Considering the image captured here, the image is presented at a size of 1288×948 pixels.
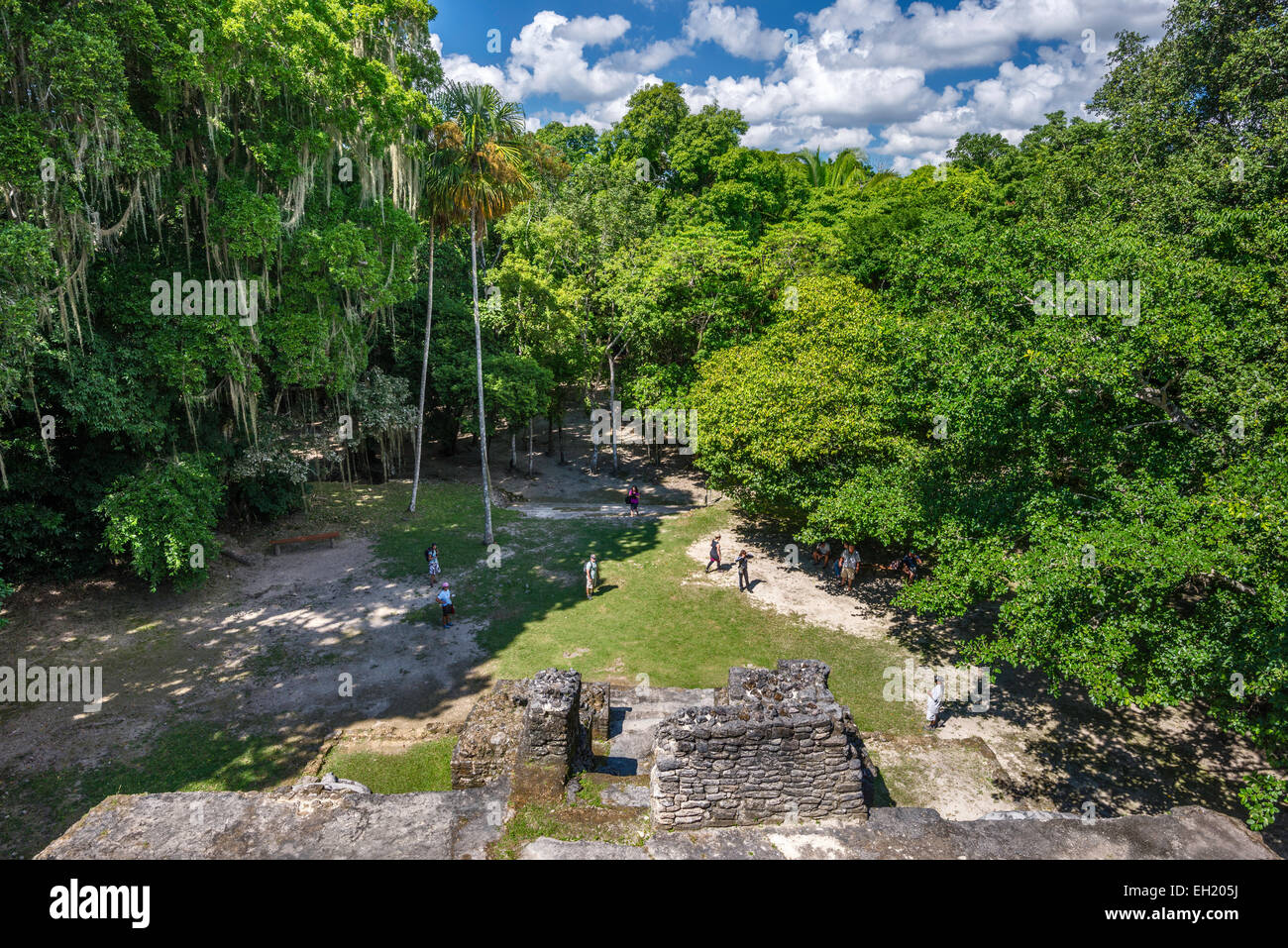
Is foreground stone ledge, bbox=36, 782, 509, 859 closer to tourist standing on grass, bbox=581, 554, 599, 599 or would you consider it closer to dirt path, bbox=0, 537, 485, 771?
dirt path, bbox=0, 537, 485, 771

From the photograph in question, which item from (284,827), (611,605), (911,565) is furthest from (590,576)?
(284,827)

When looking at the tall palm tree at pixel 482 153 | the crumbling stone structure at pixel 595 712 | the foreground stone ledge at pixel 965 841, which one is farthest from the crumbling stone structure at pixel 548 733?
the tall palm tree at pixel 482 153

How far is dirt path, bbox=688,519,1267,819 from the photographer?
9.91m

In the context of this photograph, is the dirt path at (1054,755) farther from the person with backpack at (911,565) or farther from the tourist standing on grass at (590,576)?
the tourist standing on grass at (590,576)

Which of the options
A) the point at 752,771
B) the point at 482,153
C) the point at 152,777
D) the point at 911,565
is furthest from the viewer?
the point at 482,153

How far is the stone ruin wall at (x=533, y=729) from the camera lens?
27.3 feet

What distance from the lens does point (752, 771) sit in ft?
25.3

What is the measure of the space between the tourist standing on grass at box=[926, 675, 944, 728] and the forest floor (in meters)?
0.36

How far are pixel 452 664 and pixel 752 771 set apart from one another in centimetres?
804

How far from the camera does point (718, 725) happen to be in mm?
7758

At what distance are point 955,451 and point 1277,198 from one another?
1025 centimetres

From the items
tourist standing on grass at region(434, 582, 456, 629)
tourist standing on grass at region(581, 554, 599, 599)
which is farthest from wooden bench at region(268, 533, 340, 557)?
tourist standing on grass at region(581, 554, 599, 599)

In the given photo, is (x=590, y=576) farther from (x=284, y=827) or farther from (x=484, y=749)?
(x=284, y=827)
